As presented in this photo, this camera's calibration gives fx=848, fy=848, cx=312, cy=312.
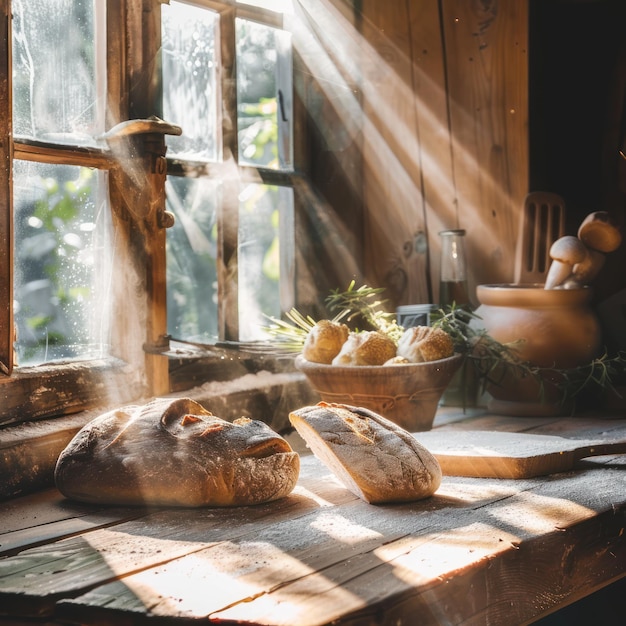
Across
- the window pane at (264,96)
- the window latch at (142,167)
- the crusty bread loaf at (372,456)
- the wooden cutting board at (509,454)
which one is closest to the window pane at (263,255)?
the window pane at (264,96)

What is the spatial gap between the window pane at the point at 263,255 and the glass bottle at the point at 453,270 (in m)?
0.51

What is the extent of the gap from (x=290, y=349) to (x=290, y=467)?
0.91m

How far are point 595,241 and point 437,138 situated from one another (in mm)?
727

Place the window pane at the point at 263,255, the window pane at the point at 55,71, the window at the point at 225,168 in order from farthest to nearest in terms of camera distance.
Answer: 1. the window pane at the point at 263,255
2. the window at the point at 225,168
3. the window pane at the point at 55,71

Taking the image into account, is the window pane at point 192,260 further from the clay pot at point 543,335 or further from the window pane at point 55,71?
the clay pot at point 543,335

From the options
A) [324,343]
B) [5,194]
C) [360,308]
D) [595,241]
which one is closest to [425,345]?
[324,343]

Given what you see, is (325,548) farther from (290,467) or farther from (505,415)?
(505,415)

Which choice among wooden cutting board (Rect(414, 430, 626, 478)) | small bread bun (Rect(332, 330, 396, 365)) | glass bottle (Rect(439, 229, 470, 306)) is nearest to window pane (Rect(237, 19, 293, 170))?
glass bottle (Rect(439, 229, 470, 306))

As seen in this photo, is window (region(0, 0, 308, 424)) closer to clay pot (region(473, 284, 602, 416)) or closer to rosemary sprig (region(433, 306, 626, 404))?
rosemary sprig (region(433, 306, 626, 404))

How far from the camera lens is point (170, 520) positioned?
1.59 m

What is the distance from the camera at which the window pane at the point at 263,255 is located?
2670 mm

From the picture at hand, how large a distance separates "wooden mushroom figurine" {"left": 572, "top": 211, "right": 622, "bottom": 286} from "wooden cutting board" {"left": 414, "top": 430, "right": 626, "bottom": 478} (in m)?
0.72

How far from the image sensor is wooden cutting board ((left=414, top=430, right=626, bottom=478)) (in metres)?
1.88

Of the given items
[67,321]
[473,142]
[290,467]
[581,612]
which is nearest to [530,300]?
[473,142]
